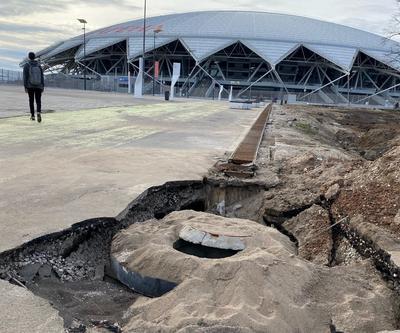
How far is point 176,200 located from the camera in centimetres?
691

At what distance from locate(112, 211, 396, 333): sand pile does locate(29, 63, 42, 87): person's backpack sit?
1004 cm

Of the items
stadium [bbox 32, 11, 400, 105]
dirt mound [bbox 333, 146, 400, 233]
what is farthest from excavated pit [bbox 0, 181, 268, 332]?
stadium [bbox 32, 11, 400, 105]

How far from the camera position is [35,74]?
526 inches

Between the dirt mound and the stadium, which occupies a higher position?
the stadium

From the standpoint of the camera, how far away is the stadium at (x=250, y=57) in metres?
75.5

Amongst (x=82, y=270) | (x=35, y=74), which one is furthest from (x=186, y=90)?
(x=82, y=270)

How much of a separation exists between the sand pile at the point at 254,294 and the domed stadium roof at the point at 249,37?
71936mm

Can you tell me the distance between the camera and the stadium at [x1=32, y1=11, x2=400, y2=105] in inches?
2972

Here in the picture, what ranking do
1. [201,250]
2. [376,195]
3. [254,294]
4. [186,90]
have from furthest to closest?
[186,90] → [376,195] → [201,250] → [254,294]

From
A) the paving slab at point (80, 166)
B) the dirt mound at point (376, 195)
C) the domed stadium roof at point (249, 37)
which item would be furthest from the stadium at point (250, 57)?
the dirt mound at point (376, 195)

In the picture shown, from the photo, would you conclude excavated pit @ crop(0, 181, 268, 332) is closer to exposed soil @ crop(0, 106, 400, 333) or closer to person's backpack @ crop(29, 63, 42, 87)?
exposed soil @ crop(0, 106, 400, 333)

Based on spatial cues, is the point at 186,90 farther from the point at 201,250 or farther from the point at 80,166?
the point at 201,250

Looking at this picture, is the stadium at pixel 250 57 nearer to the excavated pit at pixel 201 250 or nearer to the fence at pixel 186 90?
the fence at pixel 186 90

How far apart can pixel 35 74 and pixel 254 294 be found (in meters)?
11.6
